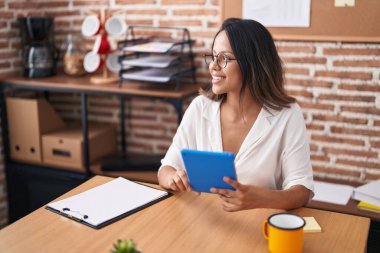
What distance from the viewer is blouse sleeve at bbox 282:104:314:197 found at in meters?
1.63

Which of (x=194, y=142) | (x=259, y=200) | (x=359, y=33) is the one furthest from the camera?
(x=359, y=33)

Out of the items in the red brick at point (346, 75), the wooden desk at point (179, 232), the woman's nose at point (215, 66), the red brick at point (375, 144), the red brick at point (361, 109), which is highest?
the woman's nose at point (215, 66)

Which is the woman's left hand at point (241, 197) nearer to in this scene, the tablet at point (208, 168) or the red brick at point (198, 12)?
the tablet at point (208, 168)

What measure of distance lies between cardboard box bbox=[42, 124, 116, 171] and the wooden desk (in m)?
1.40

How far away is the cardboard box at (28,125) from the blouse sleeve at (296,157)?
5.73ft

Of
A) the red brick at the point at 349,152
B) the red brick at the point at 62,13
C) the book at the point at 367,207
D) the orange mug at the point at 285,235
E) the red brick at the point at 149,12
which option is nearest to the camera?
the orange mug at the point at 285,235

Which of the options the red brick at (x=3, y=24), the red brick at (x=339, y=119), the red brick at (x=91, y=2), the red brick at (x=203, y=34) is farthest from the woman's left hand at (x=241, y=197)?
the red brick at (x=3, y=24)

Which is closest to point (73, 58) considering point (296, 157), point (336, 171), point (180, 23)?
point (180, 23)

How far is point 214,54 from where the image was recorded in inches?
68.4

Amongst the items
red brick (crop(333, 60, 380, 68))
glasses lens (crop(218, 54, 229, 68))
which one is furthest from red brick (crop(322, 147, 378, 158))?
glasses lens (crop(218, 54, 229, 68))

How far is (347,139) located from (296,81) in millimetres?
417

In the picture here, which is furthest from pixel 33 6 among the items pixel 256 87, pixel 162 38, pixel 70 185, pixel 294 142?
pixel 294 142

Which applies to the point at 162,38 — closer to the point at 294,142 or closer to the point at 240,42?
the point at 240,42

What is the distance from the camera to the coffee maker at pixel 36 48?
2963 mm
